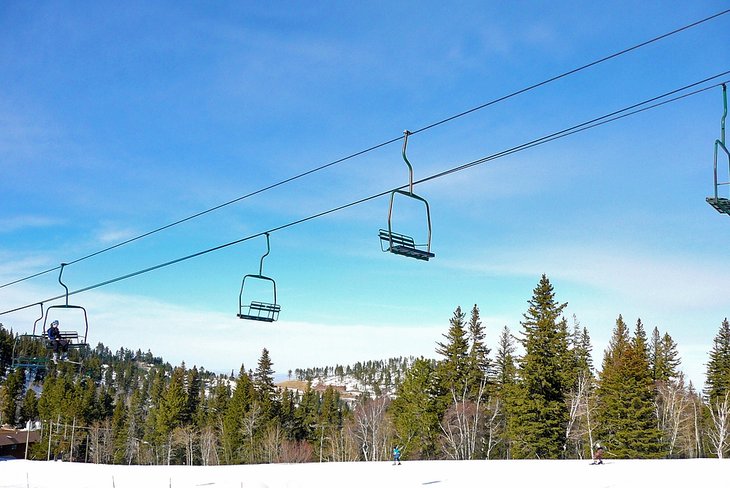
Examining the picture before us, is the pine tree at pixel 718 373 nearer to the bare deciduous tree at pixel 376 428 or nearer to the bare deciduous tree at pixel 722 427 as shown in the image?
the bare deciduous tree at pixel 722 427

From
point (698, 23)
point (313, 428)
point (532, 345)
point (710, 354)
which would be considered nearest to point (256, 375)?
point (313, 428)

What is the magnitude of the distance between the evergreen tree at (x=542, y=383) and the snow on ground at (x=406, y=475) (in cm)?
1357

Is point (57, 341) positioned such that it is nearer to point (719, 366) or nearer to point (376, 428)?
point (376, 428)

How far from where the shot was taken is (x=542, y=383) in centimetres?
4053

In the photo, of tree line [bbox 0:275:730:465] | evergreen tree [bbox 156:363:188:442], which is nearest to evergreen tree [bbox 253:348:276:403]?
tree line [bbox 0:275:730:465]

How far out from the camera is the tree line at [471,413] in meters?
41.6

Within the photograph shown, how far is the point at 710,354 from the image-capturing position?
208 ft

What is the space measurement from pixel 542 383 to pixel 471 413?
7.76 metres

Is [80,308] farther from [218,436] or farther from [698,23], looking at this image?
[218,436]

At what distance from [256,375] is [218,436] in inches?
371

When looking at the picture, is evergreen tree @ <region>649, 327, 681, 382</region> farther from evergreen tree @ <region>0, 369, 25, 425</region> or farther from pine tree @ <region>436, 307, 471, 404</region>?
→ evergreen tree @ <region>0, 369, 25, 425</region>

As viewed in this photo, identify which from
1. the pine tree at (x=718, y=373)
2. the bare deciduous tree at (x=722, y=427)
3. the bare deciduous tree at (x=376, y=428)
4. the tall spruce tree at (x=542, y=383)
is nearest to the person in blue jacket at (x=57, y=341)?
the tall spruce tree at (x=542, y=383)

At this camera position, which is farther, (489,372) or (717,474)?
(489,372)

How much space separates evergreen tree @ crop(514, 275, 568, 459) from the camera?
39.5 metres
